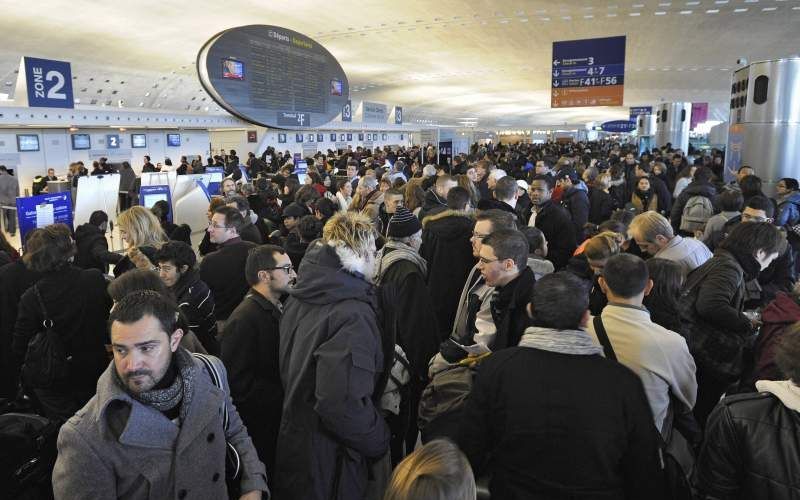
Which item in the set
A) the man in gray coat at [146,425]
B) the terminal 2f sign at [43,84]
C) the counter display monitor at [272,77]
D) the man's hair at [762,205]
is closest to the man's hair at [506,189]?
the man's hair at [762,205]

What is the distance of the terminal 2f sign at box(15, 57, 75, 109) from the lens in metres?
10.7

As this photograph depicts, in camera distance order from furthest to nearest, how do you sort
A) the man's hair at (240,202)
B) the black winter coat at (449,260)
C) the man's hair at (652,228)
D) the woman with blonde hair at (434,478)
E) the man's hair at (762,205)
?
the man's hair at (240,202) → the man's hair at (762,205) → the black winter coat at (449,260) → the man's hair at (652,228) → the woman with blonde hair at (434,478)

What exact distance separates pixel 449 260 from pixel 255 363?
188 cm

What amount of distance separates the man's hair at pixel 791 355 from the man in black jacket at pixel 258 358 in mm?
2065

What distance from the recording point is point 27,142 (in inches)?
614

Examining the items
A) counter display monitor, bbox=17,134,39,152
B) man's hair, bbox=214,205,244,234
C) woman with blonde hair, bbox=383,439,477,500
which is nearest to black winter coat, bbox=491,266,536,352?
woman with blonde hair, bbox=383,439,477,500

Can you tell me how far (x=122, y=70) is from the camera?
24219mm

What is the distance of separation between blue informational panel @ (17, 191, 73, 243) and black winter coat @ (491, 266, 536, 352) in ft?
20.5

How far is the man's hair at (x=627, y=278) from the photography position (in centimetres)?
244

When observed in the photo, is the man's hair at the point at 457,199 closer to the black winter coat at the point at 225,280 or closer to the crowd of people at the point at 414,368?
the crowd of people at the point at 414,368

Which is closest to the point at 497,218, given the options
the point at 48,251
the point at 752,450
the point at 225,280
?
the point at 225,280

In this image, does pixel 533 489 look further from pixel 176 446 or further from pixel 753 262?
pixel 753 262

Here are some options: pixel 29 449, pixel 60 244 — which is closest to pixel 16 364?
pixel 60 244

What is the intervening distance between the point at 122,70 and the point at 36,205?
67.0ft
